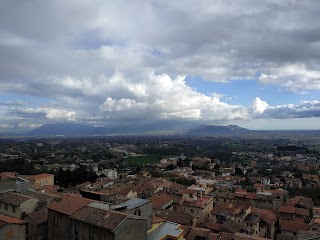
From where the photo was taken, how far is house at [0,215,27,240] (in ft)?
62.5

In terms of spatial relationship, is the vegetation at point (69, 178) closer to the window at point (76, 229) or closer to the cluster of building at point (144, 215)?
the cluster of building at point (144, 215)

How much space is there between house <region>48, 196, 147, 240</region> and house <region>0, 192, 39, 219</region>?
3.42 m

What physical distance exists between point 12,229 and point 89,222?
5.39 m

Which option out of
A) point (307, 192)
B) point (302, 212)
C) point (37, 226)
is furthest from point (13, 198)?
point (307, 192)

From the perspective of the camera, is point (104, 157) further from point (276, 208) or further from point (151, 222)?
point (151, 222)

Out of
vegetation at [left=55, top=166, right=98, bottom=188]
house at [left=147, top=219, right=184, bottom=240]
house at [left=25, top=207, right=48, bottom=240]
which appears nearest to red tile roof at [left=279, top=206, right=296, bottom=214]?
house at [left=147, top=219, right=184, bottom=240]

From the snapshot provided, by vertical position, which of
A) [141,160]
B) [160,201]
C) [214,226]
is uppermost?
[160,201]

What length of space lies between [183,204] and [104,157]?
83963 mm

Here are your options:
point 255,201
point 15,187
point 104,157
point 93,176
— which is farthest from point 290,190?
point 104,157

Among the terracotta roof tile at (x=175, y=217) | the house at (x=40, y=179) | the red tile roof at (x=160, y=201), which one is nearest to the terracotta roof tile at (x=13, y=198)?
the terracotta roof tile at (x=175, y=217)

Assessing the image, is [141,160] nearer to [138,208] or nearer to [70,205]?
[138,208]

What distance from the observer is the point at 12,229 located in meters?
19.3

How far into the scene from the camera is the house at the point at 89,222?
1667 centimetres

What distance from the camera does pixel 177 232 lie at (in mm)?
21656
